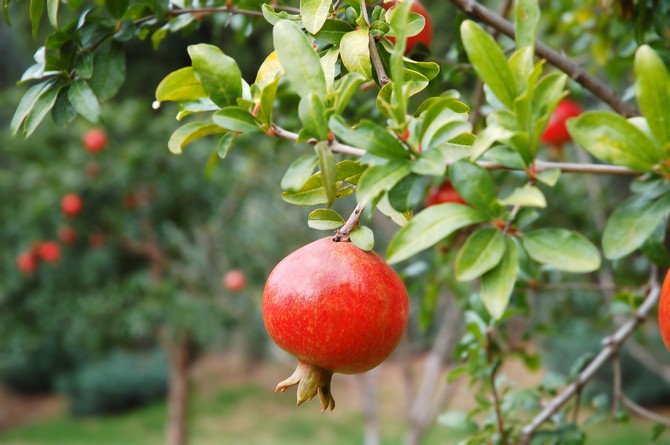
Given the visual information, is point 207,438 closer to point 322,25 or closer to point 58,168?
point 58,168

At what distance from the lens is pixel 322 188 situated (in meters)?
0.73

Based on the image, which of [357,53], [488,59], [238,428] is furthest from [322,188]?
[238,428]

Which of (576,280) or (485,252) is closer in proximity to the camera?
(485,252)

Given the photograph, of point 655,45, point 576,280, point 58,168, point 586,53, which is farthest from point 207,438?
point 655,45

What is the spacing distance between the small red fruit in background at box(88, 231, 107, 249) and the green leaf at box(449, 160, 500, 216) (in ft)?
12.4

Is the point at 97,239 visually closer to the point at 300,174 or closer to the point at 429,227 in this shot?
the point at 300,174

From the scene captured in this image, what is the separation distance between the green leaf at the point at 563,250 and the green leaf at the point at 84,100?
1.92 ft

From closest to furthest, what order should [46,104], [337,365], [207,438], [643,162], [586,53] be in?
[643,162] → [337,365] → [46,104] → [586,53] → [207,438]

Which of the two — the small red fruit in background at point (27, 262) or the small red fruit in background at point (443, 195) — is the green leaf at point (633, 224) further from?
the small red fruit in background at point (27, 262)

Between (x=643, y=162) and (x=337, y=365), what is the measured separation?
1.09 ft

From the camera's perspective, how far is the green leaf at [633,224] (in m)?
0.52

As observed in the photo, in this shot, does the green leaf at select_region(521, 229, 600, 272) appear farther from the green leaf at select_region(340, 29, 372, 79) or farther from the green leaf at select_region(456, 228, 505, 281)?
the green leaf at select_region(340, 29, 372, 79)

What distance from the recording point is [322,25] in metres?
0.72

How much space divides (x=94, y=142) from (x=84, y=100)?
9.90 feet
